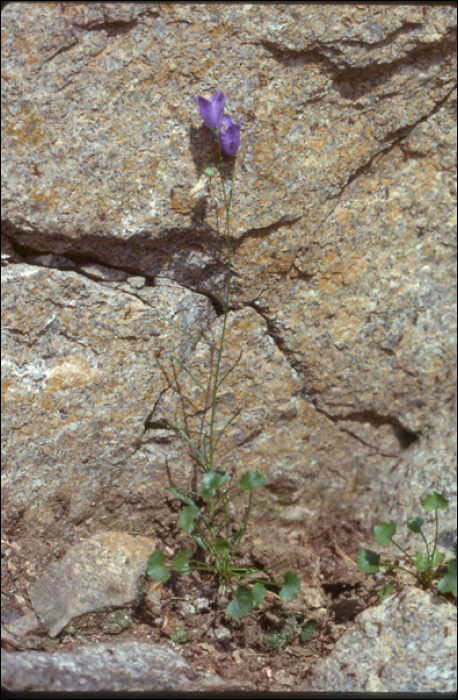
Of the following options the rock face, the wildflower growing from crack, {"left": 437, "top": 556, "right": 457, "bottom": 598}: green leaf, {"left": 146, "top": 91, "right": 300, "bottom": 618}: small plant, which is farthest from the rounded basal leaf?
the wildflower growing from crack

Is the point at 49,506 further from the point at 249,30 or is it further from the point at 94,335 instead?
the point at 249,30

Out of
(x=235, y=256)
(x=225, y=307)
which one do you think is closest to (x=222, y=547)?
(x=225, y=307)

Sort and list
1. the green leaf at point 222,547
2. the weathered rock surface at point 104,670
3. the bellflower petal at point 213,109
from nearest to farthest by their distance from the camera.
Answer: the weathered rock surface at point 104,670 → the bellflower petal at point 213,109 → the green leaf at point 222,547

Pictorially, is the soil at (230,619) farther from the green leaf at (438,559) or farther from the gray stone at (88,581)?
the green leaf at (438,559)

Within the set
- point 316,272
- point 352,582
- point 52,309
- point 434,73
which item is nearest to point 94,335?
point 52,309

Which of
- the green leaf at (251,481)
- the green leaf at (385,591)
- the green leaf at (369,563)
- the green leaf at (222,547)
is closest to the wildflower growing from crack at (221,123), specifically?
the green leaf at (251,481)

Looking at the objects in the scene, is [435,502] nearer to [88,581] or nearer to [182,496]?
[182,496]

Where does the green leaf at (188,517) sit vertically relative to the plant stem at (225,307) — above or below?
below
